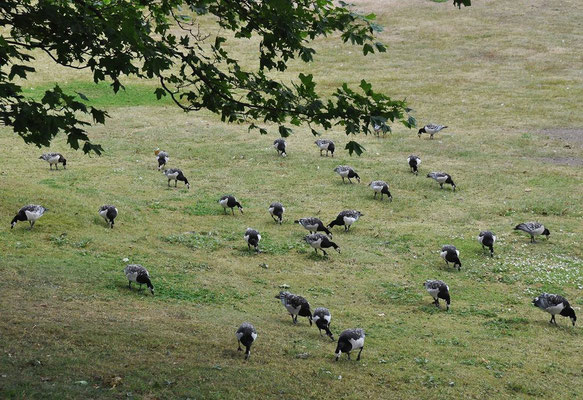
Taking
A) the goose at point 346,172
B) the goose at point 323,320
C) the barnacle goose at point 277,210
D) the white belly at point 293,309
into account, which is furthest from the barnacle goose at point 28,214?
the goose at point 346,172

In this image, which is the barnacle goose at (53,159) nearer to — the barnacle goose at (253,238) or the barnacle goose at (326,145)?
the barnacle goose at (326,145)

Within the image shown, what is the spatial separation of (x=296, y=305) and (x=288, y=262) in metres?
5.27

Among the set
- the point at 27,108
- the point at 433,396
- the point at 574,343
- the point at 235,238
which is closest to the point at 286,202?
the point at 235,238

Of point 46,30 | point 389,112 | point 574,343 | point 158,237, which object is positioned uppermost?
point 46,30

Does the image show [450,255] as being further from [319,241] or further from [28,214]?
[28,214]

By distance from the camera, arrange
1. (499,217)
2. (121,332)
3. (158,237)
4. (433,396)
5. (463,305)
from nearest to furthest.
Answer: (433,396)
(121,332)
(463,305)
(158,237)
(499,217)

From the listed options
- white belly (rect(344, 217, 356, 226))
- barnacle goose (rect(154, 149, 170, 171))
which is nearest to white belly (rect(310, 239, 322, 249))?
white belly (rect(344, 217, 356, 226))

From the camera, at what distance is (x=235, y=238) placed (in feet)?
76.1

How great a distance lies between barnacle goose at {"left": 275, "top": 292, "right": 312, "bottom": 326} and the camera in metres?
16.1

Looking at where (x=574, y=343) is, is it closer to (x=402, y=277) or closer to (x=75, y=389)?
(x=402, y=277)

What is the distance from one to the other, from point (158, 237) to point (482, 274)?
10452 mm

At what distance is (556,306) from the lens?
57.3 feet

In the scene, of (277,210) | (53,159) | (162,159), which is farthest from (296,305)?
(53,159)

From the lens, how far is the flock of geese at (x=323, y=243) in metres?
14.1
